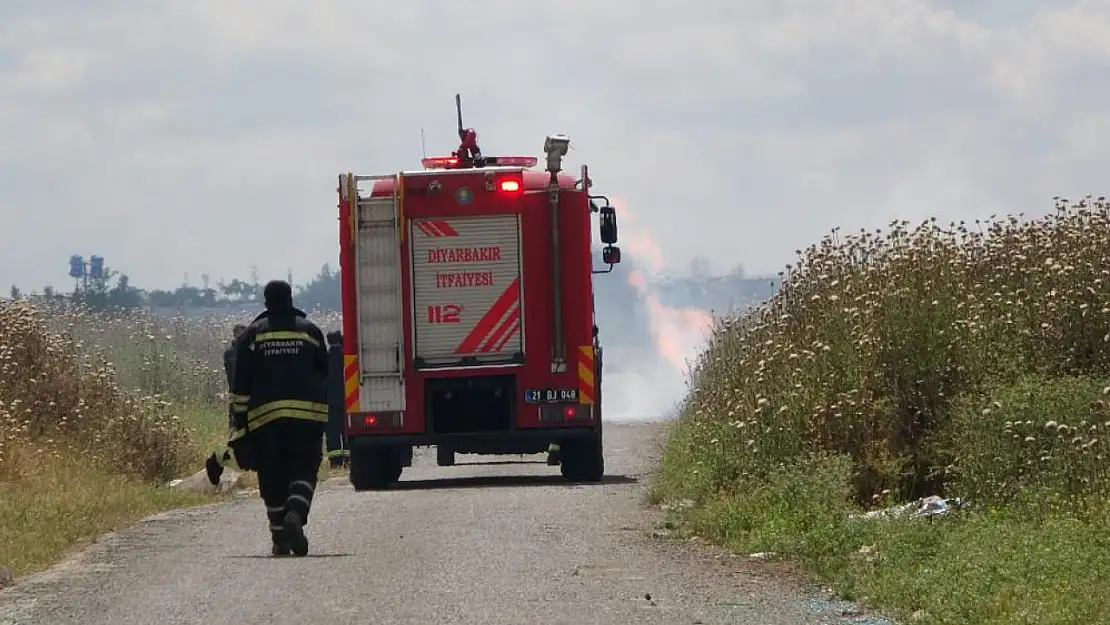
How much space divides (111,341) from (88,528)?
879 inches

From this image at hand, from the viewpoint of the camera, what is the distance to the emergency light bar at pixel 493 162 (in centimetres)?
2148

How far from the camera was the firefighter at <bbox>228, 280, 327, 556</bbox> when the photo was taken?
13570 millimetres

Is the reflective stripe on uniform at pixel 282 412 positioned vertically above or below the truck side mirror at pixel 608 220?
below

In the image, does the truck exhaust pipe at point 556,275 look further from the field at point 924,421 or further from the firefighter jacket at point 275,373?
the firefighter jacket at point 275,373

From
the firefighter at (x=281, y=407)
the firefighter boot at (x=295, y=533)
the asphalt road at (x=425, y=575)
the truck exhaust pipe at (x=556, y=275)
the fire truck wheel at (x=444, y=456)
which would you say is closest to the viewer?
the asphalt road at (x=425, y=575)

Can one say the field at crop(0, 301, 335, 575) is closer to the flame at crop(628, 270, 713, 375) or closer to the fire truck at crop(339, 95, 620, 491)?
the fire truck at crop(339, 95, 620, 491)

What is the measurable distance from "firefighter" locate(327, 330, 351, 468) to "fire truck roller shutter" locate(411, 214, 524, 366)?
1.13m

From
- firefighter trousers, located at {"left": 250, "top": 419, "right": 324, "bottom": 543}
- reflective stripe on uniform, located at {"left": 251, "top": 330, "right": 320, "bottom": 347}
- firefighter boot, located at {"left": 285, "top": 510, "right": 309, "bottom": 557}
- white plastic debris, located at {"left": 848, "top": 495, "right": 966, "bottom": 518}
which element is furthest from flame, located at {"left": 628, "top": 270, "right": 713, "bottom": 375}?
firefighter boot, located at {"left": 285, "top": 510, "right": 309, "bottom": 557}

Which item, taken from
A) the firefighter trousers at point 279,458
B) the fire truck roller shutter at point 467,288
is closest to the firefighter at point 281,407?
the firefighter trousers at point 279,458

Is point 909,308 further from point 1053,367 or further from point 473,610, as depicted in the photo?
point 473,610

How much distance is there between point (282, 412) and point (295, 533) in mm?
862

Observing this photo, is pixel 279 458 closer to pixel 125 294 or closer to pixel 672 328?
pixel 672 328

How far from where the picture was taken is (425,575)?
12.1 m

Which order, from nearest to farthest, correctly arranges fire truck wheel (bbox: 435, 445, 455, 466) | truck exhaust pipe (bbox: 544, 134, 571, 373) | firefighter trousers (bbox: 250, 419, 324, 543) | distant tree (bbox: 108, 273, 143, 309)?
1. firefighter trousers (bbox: 250, 419, 324, 543)
2. truck exhaust pipe (bbox: 544, 134, 571, 373)
3. fire truck wheel (bbox: 435, 445, 455, 466)
4. distant tree (bbox: 108, 273, 143, 309)
